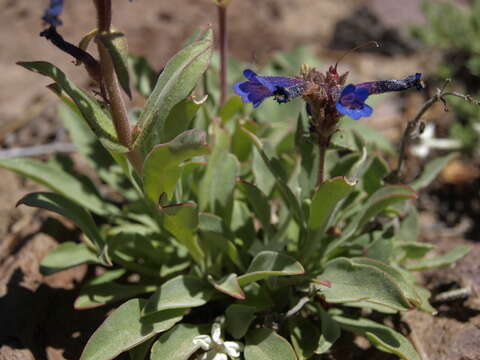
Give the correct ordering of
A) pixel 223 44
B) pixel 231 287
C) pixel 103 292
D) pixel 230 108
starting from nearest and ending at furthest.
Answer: pixel 231 287
pixel 103 292
pixel 223 44
pixel 230 108

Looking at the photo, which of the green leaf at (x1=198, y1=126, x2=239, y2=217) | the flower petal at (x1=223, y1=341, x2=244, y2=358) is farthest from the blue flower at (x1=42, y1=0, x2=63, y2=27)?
the flower petal at (x1=223, y1=341, x2=244, y2=358)

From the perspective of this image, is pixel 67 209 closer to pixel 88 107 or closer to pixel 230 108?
pixel 88 107

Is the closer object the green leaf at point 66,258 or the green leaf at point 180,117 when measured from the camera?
the green leaf at point 180,117

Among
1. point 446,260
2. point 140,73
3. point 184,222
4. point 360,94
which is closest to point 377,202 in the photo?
point 446,260

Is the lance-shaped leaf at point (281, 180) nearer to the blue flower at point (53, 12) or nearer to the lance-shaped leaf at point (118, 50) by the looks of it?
the lance-shaped leaf at point (118, 50)

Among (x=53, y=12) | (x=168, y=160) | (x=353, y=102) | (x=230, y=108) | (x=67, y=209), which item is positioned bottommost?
(x=67, y=209)

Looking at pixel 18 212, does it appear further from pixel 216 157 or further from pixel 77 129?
pixel 216 157

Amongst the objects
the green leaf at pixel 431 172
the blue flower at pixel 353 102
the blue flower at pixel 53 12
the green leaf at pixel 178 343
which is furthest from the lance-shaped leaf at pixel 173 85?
the green leaf at pixel 431 172
